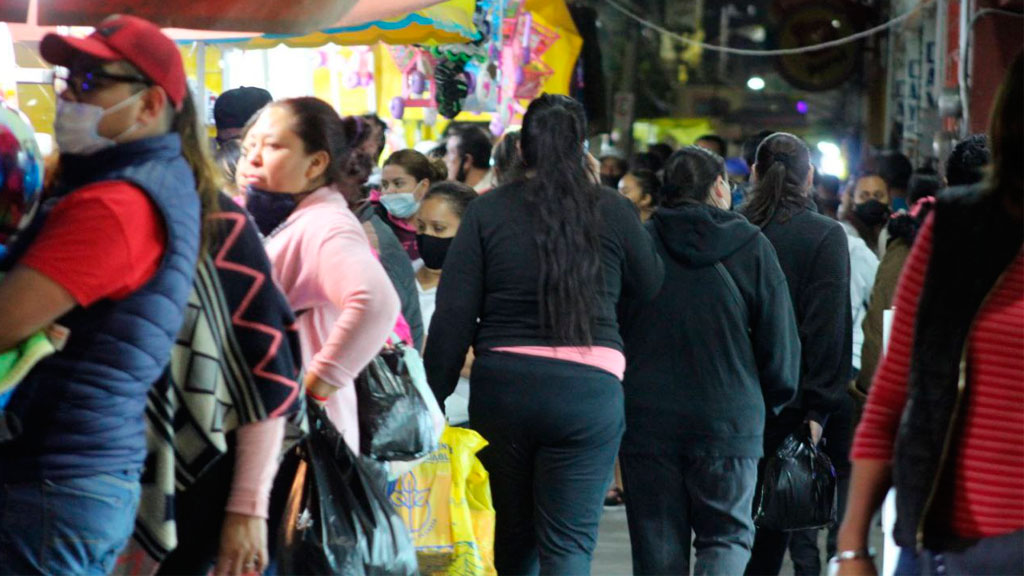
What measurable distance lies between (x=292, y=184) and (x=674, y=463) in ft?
6.81

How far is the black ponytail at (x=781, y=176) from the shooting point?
692 centimetres

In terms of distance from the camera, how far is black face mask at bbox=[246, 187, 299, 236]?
461 cm

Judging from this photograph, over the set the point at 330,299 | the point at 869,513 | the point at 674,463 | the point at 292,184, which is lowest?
the point at 674,463

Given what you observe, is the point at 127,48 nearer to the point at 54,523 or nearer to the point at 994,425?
the point at 54,523

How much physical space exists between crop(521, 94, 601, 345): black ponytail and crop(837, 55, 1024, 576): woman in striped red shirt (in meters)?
2.35

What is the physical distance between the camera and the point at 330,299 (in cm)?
449

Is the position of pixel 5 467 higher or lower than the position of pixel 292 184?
lower

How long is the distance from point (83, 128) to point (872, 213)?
277 inches

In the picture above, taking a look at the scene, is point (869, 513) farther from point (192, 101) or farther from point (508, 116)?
point (508, 116)

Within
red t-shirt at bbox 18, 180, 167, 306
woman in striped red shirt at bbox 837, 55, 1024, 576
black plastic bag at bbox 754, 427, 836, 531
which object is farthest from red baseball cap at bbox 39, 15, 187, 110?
black plastic bag at bbox 754, 427, 836, 531

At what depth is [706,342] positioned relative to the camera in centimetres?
596

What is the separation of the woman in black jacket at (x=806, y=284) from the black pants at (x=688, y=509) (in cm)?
77

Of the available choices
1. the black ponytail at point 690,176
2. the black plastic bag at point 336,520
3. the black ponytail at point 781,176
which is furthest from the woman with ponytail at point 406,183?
the black plastic bag at point 336,520

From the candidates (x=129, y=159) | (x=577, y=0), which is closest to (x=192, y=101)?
(x=129, y=159)
